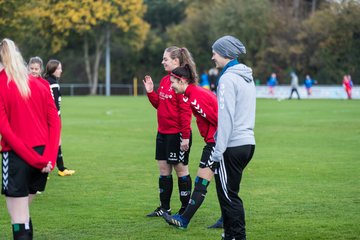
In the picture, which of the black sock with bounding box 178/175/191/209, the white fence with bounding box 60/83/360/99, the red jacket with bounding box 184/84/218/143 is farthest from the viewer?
the white fence with bounding box 60/83/360/99

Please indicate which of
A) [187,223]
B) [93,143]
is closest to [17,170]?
[187,223]

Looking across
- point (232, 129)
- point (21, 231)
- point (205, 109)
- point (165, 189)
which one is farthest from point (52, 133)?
point (165, 189)

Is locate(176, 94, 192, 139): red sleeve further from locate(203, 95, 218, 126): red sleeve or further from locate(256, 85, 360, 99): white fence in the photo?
locate(256, 85, 360, 99): white fence

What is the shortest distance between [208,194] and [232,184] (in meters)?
4.11

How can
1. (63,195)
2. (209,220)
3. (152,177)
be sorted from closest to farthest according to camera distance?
(209,220), (63,195), (152,177)

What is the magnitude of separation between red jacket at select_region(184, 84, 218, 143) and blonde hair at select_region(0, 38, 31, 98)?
8.08ft

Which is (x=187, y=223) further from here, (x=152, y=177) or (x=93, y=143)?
(x=93, y=143)

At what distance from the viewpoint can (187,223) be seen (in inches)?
339

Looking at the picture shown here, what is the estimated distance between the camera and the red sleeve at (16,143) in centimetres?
611

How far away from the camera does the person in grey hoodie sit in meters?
6.99

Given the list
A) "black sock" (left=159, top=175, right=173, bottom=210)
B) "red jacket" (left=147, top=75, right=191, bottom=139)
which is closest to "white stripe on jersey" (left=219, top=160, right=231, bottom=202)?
"red jacket" (left=147, top=75, right=191, bottom=139)

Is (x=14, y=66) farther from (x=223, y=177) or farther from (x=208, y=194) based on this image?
(x=208, y=194)

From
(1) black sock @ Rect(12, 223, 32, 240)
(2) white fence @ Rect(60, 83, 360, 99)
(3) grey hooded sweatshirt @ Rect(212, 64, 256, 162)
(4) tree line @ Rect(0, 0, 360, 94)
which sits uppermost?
(3) grey hooded sweatshirt @ Rect(212, 64, 256, 162)

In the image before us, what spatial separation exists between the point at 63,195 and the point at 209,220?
3008 millimetres
